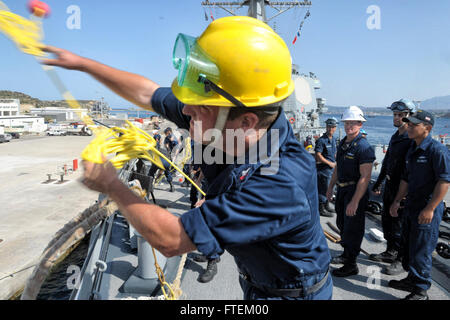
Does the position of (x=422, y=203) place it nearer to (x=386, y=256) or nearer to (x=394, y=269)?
(x=394, y=269)

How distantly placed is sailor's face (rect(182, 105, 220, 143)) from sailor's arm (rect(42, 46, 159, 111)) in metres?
0.52

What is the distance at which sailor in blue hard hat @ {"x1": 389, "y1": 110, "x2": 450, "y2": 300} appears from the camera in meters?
2.88

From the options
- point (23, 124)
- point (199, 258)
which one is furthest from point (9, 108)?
point (199, 258)

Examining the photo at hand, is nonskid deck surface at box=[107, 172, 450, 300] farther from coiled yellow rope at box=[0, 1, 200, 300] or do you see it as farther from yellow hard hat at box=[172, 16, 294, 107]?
yellow hard hat at box=[172, 16, 294, 107]

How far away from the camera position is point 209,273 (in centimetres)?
324

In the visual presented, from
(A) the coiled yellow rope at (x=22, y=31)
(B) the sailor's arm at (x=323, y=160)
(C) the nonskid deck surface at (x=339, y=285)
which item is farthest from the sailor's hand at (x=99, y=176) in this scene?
(B) the sailor's arm at (x=323, y=160)

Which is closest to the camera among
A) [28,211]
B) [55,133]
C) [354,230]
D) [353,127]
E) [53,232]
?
[354,230]

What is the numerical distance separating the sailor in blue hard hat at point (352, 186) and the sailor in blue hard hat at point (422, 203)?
453mm

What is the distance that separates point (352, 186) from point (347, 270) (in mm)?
1021

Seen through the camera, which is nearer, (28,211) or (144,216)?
(144,216)

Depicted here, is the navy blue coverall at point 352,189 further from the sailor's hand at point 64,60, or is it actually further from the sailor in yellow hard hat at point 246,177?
the sailor's hand at point 64,60

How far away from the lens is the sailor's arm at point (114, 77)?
1226 millimetres

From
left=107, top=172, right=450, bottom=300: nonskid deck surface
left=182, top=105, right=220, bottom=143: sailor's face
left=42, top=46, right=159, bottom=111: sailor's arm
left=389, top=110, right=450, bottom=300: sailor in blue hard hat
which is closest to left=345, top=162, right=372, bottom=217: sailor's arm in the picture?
left=389, top=110, right=450, bottom=300: sailor in blue hard hat

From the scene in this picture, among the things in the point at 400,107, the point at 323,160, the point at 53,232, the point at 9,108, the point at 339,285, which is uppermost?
the point at 9,108
